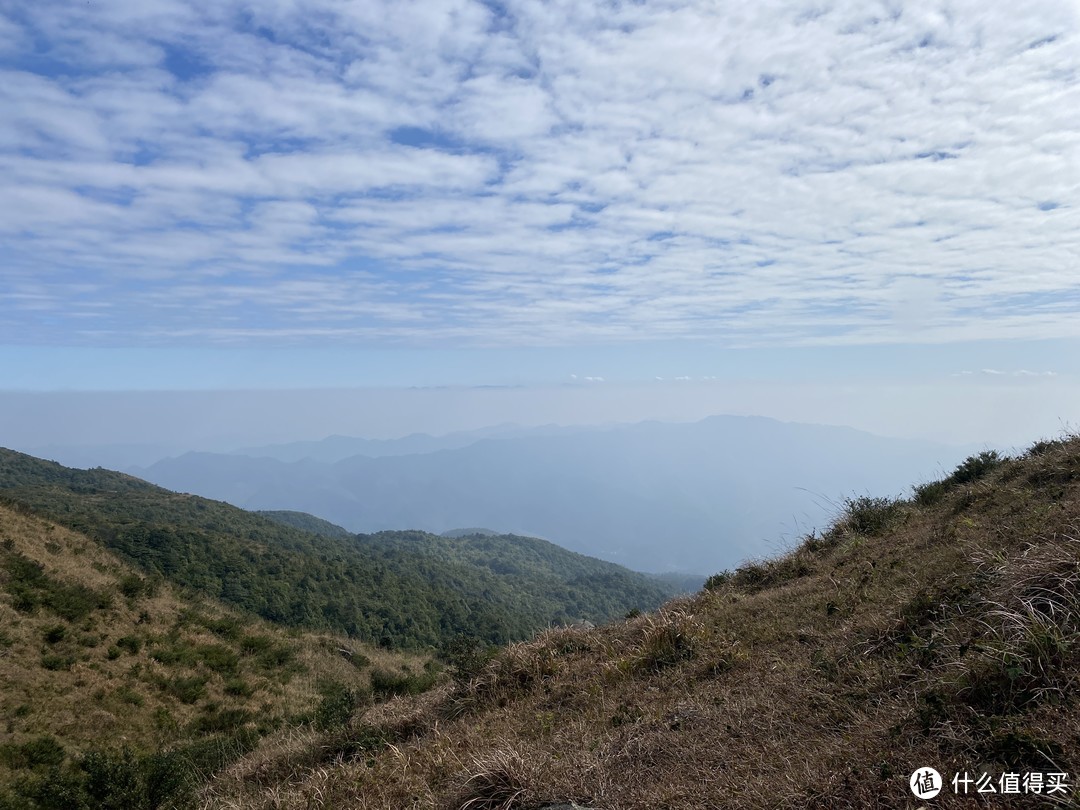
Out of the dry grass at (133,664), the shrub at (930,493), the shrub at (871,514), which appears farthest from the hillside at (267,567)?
the shrub at (930,493)

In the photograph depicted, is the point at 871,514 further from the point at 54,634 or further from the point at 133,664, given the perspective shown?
the point at 54,634

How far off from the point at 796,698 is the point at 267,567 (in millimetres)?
41190

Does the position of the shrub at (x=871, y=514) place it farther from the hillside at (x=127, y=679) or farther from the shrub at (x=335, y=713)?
the hillside at (x=127, y=679)

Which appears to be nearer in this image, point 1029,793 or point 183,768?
point 1029,793

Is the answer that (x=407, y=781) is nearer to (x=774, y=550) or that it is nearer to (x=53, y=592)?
(x=774, y=550)

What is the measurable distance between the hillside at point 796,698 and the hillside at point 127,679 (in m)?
1.95

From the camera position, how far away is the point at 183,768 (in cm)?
784

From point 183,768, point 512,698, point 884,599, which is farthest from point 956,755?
point 183,768

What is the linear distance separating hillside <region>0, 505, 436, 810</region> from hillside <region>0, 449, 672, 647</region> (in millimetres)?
5301

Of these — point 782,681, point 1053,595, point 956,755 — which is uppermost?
point 1053,595

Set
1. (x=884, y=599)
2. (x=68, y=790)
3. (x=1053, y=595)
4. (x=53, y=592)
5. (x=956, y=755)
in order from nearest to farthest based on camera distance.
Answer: (x=956, y=755)
(x=1053, y=595)
(x=884, y=599)
(x=68, y=790)
(x=53, y=592)

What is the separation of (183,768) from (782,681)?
8.18 m

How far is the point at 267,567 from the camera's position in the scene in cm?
3891

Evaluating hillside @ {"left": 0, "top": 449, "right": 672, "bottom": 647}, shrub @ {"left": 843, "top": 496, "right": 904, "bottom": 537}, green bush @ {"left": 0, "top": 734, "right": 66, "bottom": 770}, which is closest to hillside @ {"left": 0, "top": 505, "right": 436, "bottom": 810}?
green bush @ {"left": 0, "top": 734, "right": 66, "bottom": 770}
